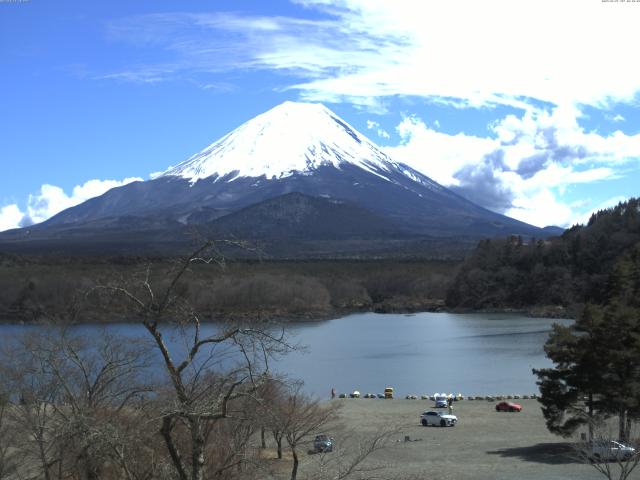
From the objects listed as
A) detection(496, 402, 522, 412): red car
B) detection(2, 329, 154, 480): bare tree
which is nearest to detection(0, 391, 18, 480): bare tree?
detection(2, 329, 154, 480): bare tree

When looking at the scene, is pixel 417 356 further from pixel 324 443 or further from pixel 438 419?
pixel 324 443

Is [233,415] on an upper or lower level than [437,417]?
upper

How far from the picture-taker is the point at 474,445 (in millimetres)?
21812

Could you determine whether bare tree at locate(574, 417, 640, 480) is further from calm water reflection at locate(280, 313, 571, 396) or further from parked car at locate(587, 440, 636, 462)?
calm water reflection at locate(280, 313, 571, 396)

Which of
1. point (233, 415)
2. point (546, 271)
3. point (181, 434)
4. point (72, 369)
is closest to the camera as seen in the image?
point (233, 415)

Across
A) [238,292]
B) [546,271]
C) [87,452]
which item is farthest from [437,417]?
[546,271]

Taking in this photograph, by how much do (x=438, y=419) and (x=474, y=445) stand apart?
147 inches

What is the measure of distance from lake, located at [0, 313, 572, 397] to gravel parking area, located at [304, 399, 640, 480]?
335 cm

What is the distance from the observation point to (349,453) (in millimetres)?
19453

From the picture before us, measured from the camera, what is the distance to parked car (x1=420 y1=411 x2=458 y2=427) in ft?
83.8

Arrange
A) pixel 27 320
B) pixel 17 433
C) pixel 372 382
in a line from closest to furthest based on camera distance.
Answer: pixel 17 433, pixel 372 382, pixel 27 320

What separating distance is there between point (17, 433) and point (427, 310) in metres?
80.4

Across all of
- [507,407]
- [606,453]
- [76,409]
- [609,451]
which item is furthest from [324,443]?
[76,409]

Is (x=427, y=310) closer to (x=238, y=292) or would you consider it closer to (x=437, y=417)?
(x=238, y=292)
